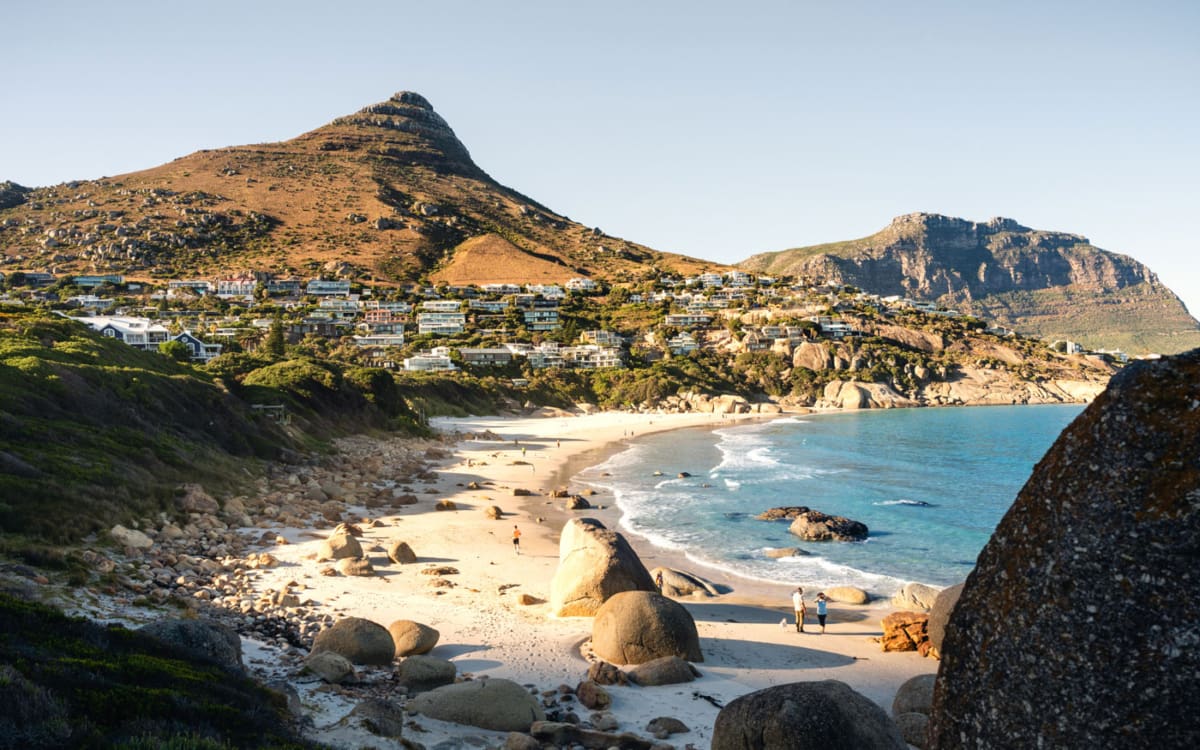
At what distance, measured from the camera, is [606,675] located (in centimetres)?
1309

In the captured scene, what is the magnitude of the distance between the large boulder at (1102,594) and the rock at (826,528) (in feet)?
81.4

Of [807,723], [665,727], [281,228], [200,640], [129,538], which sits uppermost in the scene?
[281,228]

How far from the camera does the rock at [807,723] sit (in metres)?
8.48

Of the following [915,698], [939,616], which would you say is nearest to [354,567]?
[915,698]

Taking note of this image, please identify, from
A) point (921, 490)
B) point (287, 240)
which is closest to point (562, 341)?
point (287, 240)

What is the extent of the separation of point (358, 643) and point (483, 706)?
3.39 meters

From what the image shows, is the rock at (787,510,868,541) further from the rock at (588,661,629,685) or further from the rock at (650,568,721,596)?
the rock at (588,661,629,685)

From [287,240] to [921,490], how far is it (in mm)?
141531

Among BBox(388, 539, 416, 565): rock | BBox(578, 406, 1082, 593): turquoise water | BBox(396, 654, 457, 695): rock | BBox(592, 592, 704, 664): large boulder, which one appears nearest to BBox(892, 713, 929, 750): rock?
BBox(592, 592, 704, 664): large boulder

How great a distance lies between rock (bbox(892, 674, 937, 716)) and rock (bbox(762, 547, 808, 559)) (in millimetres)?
13337

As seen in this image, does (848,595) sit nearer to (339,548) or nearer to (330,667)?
(330,667)

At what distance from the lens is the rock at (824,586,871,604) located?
20734mm

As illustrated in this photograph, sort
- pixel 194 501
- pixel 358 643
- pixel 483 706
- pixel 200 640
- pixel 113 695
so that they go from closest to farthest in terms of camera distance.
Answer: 1. pixel 113 695
2. pixel 200 640
3. pixel 483 706
4. pixel 358 643
5. pixel 194 501

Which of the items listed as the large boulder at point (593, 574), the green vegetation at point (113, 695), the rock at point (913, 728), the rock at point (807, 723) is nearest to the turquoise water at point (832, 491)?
the large boulder at point (593, 574)
